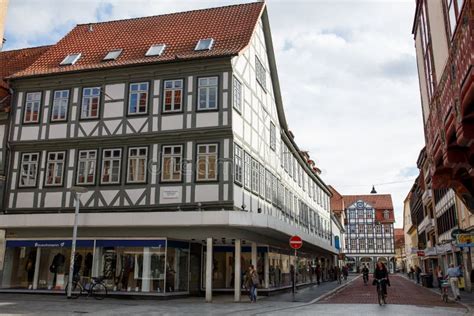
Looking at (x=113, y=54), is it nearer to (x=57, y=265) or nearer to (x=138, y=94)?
(x=138, y=94)

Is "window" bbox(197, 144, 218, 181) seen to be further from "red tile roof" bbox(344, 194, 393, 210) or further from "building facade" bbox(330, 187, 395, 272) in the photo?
"red tile roof" bbox(344, 194, 393, 210)

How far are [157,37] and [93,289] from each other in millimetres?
12268

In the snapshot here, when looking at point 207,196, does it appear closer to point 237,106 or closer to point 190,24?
point 237,106

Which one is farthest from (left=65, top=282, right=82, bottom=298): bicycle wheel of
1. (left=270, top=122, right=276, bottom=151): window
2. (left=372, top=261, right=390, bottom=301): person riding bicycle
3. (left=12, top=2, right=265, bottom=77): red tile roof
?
(left=270, top=122, right=276, bottom=151): window

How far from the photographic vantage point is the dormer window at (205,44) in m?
22.7

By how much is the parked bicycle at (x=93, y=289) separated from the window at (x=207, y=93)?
8.45m

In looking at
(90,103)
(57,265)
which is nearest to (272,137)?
(90,103)

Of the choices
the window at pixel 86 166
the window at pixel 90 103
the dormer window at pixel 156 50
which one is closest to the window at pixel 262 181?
the dormer window at pixel 156 50

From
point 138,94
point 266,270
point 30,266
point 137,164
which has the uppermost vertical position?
point 138,94

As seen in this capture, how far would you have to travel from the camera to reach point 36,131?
76.2 ft

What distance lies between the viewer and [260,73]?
86.8ft

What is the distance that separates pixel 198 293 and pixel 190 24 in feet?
43.3

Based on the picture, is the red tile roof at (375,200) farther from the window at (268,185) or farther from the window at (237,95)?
the window at (237,95)

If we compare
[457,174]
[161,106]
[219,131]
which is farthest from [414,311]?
[161,106]
